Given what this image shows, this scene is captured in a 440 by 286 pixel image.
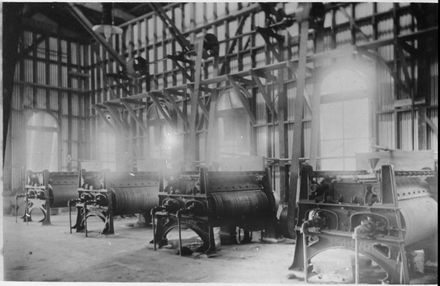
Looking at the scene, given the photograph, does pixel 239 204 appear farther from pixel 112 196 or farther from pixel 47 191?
pixel 47 191

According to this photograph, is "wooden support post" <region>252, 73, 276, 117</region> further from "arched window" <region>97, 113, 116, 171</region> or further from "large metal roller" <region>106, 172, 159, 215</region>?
"arched window" <region>97, 113, 116, 171</region>

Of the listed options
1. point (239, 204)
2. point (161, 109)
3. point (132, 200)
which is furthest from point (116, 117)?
point (239, 204)

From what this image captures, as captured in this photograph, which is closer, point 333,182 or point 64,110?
point 333,182

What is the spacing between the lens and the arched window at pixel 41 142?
15.1 m

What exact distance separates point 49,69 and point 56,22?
1929 mm

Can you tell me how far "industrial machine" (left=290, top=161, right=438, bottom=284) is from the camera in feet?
13.1

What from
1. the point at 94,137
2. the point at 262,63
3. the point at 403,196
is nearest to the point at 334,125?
the point at 262,63

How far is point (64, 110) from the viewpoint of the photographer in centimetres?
1634

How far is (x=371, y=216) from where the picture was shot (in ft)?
13.6

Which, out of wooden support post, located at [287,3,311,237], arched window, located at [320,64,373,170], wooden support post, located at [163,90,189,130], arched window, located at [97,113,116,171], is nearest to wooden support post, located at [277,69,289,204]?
arched window, located at [320,64,373,170]

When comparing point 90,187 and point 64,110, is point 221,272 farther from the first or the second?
point 64,110

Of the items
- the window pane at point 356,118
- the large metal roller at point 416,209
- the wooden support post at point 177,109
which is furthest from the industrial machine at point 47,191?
the large metal roller at point 416,209

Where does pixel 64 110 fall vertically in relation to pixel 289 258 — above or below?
above

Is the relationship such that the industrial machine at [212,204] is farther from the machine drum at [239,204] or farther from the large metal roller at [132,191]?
the large metal roller at [132,191]
